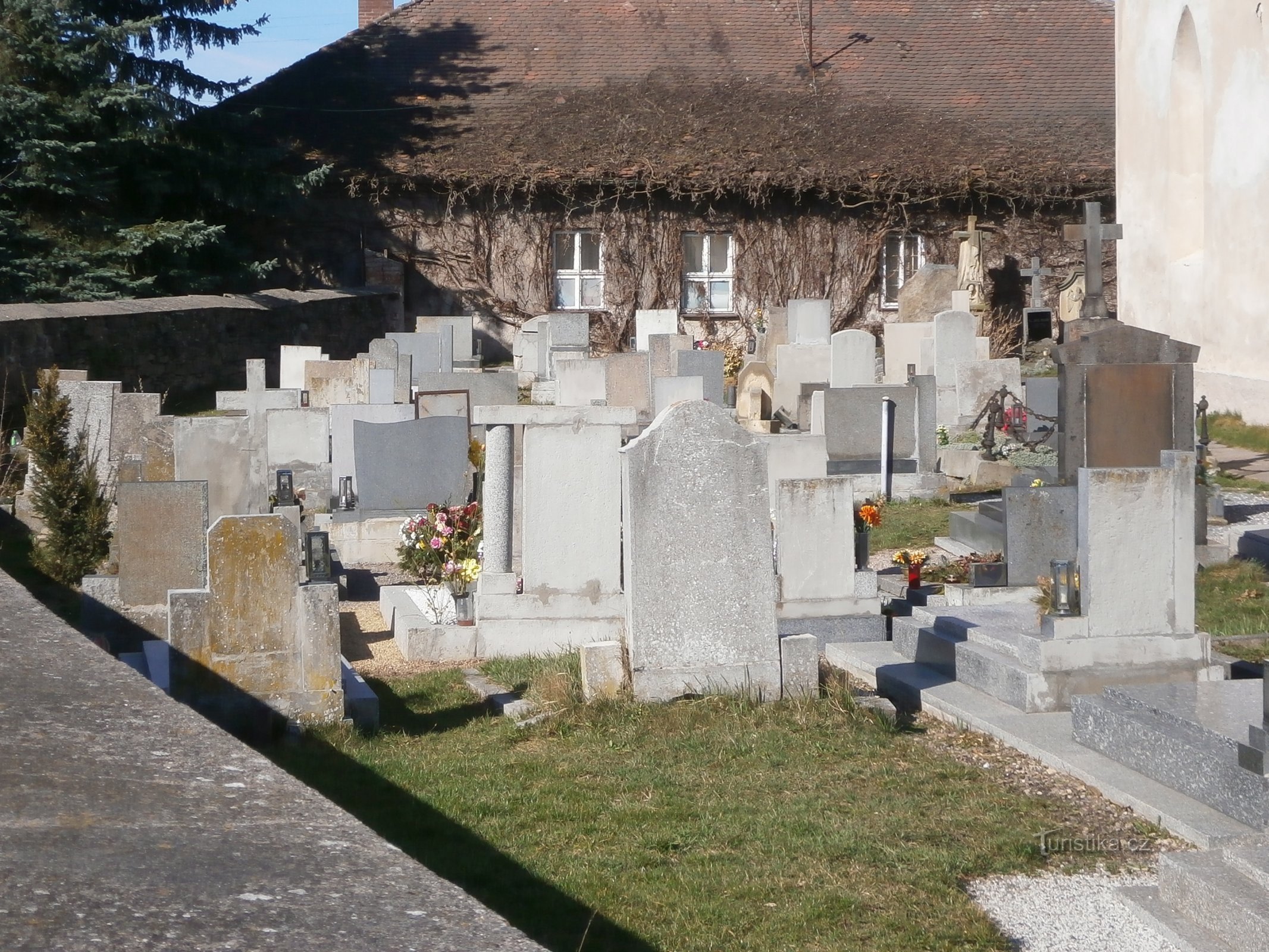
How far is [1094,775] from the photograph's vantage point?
5.70 m

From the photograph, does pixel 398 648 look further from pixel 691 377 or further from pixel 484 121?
pixel 484 121

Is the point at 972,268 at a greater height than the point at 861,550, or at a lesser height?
greater

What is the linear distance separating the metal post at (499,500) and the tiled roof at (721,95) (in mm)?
16431

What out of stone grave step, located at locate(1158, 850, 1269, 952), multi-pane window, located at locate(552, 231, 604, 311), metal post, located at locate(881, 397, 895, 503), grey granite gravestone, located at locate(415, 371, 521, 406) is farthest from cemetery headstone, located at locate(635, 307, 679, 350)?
stone grave step, located at locate(1158, 850, 1269, 952)

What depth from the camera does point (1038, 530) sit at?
340 inches

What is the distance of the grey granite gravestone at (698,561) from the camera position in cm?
670

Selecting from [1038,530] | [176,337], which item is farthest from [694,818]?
[176,337]

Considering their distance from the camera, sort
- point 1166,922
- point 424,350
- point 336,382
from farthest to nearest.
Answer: point 424,350
point 336,382
point 1166,922

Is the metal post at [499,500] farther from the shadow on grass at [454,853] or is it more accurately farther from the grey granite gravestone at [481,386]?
the grey granite gravestone at [481,386]

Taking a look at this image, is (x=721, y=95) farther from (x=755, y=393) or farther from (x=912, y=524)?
(x=912, y=524)

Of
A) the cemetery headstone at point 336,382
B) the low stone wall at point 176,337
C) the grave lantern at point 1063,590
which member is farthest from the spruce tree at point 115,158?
the grave lantern at point 1063,590

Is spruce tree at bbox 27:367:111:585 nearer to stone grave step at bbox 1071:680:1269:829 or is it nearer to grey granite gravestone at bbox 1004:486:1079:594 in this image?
grey granite gravestone at bbox 1004:486:1079:594

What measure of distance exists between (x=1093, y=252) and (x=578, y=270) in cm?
1724

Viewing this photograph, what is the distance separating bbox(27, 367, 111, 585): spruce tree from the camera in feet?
31.7
